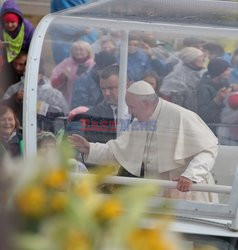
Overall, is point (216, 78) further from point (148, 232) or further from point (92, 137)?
point (148, 232)

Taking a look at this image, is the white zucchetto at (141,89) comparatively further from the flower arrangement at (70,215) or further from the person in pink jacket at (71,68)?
the flower arrangement at (70,215)

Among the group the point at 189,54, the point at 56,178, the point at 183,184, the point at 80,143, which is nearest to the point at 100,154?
the point at 80,143

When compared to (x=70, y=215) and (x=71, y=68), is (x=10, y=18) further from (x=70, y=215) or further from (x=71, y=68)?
(x=70, y=215)

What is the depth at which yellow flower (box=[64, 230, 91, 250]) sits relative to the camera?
1.07 metres

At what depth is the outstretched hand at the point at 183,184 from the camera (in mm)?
3709

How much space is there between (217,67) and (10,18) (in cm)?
318

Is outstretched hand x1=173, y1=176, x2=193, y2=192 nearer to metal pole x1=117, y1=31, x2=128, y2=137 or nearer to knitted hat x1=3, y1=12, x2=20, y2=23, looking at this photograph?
metal pole x1=117, y1=31, x2=128, y2=137

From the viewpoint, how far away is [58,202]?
110 centimetres

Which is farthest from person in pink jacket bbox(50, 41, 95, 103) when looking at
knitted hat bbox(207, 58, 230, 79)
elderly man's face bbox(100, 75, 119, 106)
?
knitted hat bbox(207, 58, 230, 79)

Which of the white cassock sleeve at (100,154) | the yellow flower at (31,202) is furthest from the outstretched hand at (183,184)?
the yellow flower at (31,202)

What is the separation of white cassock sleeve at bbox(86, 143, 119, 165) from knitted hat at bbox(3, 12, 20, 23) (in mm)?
3034

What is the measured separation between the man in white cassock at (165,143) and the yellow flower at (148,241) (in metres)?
2.59

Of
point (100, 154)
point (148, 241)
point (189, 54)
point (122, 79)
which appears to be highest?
point (148, 241)

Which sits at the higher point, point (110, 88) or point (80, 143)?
point (110, 88)
